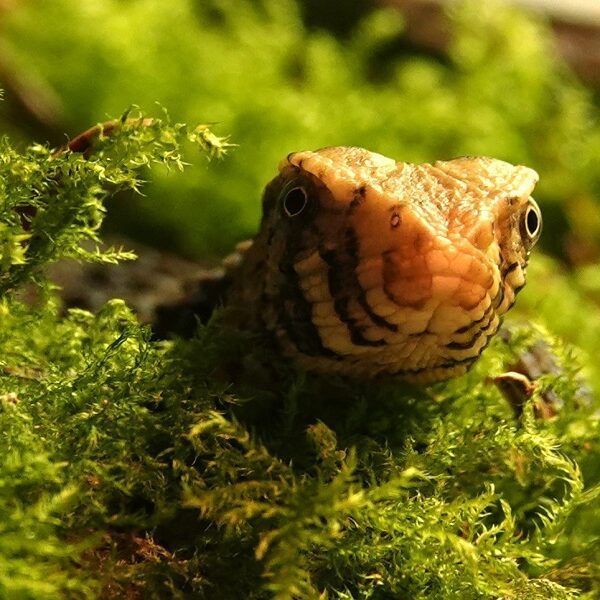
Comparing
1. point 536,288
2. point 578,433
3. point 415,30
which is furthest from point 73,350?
point 415,30

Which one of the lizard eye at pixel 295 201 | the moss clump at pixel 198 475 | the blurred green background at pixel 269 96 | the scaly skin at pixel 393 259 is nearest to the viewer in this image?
the moss clump at pixel 198 475

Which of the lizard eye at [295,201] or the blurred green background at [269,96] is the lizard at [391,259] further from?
the blurred green background at [269,96]

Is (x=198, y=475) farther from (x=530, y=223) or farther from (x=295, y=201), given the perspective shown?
(x=530, y=223)

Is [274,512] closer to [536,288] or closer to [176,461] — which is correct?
[176,461]

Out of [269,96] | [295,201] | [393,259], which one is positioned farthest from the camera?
[269,96]

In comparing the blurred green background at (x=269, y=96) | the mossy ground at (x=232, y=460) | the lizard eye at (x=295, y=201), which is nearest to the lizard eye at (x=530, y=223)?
the mossy ground at (x=232, y=460)

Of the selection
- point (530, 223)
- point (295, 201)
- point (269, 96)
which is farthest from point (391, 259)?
point (269, 96)

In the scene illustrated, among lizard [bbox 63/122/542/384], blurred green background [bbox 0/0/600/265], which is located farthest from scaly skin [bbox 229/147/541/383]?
blurred green background [bbox 0/0/600/265]
